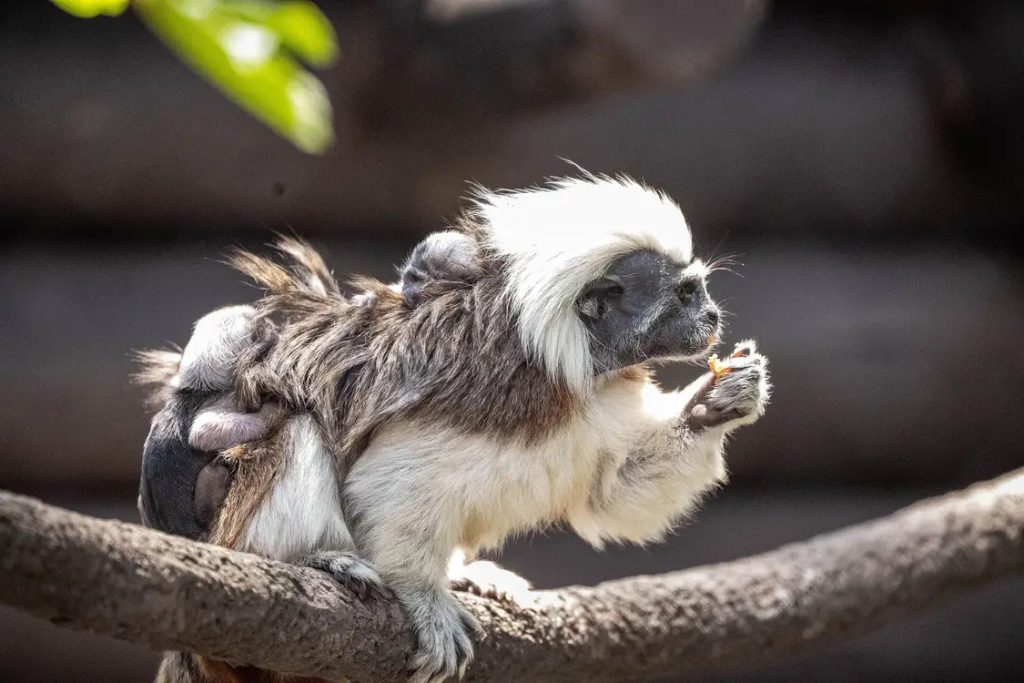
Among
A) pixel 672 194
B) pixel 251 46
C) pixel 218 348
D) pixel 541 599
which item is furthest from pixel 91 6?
pixel 672 194

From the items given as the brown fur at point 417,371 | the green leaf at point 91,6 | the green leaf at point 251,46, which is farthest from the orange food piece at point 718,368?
the green leaf at point 91,6

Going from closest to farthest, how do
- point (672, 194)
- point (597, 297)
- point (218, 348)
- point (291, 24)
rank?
point (291, 24)
point (218, 348)
point (597, 297)
point (672, 194)

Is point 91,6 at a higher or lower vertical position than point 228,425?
lower

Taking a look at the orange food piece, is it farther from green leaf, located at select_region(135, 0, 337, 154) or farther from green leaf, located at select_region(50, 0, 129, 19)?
green leaf, located at select_region(50, 0, 129, 19)

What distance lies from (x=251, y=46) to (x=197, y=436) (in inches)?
70.7

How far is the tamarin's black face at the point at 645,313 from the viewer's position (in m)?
3.01

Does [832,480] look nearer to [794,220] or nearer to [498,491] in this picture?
[794,220]

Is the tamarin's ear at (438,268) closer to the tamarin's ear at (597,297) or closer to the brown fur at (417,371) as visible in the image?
the brown fur at (417,371)

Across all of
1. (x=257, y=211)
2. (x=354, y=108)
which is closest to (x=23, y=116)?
(x=257, y=211)

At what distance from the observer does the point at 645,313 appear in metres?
3.01

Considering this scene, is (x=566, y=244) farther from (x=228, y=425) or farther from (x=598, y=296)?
(x=228, y=425)

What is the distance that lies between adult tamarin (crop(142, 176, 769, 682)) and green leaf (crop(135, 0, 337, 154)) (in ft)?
5.11

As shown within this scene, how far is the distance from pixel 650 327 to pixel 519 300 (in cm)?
37

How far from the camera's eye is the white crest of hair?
2.85 metres
